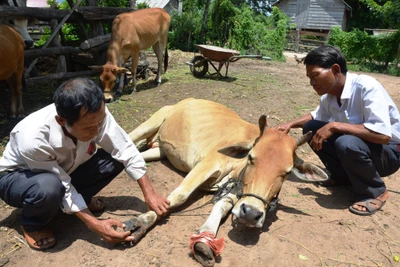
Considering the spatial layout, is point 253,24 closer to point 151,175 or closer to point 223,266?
point 151,175

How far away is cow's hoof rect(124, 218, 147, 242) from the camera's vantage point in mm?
3000

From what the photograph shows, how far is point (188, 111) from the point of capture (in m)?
4.74

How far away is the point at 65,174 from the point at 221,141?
1.95 metres

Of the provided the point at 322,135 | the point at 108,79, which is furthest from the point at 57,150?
the point at 108,79

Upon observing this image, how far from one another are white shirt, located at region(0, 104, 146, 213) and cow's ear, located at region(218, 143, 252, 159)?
944 mm

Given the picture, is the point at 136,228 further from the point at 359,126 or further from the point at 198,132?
the point at 359,126

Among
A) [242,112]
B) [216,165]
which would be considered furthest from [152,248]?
[242,112]

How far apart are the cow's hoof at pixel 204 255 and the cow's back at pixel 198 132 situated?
1338mm

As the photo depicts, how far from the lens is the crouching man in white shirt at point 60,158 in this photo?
2.50 metres

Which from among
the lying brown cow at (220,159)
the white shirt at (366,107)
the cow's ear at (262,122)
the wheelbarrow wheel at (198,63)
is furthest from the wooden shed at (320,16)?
the cow's ear at (262,122)

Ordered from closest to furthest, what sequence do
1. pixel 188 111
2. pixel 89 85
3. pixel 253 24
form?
pixel 89 85 → pixel 188 111 → pixel 253 24

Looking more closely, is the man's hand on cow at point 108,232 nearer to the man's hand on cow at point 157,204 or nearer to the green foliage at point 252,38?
the man's hand on cow at point 157,204

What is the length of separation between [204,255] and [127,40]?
7561 millimetres

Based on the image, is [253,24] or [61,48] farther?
[253,24]
